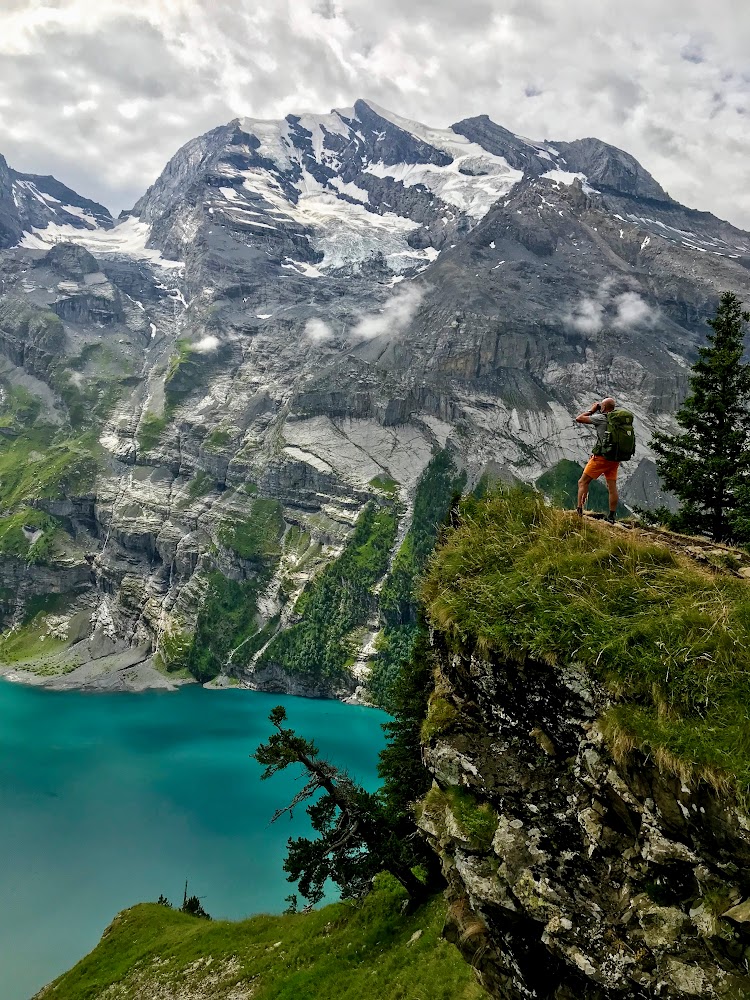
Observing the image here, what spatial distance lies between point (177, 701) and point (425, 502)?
102 meters

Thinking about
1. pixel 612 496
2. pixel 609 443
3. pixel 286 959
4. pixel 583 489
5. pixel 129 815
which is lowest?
pixel 129 815

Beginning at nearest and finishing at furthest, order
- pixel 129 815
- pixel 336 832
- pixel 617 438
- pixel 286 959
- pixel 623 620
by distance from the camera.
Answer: pixel 623 620 → pixel 617 438 → pixel 336 832 → pixel 286 959 → pixel 129 815

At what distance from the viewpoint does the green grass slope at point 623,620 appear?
236 inches

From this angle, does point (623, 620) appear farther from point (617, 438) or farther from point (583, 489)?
point (617, 438)

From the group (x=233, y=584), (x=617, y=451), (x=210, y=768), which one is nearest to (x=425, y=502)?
(x=233, y=584)

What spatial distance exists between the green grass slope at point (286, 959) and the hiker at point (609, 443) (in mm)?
10978

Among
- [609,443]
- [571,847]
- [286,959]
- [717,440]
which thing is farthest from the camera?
[286,959]

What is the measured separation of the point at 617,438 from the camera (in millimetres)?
11766

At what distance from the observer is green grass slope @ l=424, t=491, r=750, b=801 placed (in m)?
6.00

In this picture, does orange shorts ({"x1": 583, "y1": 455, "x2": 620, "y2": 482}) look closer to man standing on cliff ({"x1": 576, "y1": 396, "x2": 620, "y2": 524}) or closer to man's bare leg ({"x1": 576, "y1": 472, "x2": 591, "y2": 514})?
man standing on cliff ({"x1": 576, "y1": 396, "x2": 620, "y2": 524})

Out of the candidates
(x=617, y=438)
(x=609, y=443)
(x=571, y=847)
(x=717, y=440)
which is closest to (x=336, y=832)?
(x=571, y=847)

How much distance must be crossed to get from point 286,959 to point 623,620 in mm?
24654

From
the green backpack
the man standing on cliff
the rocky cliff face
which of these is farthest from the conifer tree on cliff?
the rocky cliff face

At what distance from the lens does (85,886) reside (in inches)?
2303
